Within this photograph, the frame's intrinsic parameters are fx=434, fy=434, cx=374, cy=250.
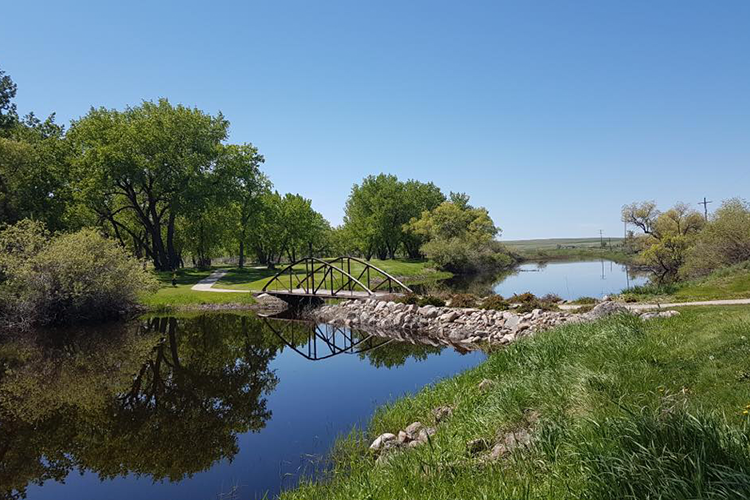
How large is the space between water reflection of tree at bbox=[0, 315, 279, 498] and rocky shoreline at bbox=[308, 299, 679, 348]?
574 centimetres

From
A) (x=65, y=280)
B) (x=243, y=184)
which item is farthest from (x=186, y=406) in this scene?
(x=243, y=184)

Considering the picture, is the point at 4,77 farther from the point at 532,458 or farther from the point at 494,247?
the point at 494,247

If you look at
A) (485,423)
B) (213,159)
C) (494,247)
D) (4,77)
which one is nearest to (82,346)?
(485,423)

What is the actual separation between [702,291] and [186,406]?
22.1 meters

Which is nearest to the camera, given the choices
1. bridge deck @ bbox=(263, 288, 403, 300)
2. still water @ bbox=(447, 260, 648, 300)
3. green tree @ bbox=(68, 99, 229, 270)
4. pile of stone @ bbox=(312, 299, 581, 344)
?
pile of stone @ bbox=(312, 299, 581, 344)

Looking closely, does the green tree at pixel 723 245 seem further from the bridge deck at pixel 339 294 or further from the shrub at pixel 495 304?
the bridge deck at pixel 339 294

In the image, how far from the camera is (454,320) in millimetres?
20797

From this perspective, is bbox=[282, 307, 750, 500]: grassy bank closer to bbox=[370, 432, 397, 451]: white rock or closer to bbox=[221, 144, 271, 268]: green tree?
bbox=[370, 432, 397, 451]: white rock

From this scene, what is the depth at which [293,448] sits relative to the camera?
360 inches

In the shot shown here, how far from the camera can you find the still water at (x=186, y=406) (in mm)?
8172

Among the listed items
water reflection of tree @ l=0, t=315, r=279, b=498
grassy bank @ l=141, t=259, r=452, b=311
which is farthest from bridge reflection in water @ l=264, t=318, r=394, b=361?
grassy bank @ l=141, t=259, r=452, b=311

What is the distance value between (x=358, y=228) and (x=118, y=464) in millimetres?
61624

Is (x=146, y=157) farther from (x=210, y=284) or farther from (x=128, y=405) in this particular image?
(x=128, y=405)

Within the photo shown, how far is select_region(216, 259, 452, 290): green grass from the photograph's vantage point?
36969mm
